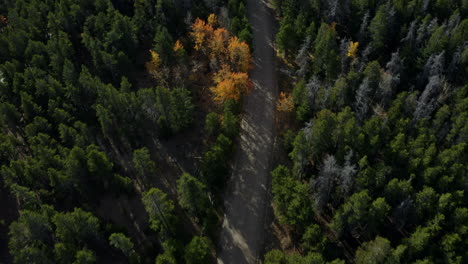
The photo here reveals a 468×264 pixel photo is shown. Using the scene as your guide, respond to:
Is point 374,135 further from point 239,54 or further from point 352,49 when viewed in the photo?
point 239,54

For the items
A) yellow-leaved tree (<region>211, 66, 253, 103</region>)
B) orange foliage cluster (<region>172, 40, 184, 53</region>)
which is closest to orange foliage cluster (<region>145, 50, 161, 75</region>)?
orange foliage cluster (<region>172, 40, 184, 53</region>)

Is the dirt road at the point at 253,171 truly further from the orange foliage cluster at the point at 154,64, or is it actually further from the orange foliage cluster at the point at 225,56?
the orange foliage cluster at the point at 154,64

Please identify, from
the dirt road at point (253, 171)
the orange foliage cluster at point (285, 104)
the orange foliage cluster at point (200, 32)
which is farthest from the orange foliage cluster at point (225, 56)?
the orange foliage cluster at point (285, 104)

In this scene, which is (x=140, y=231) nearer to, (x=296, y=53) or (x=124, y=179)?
(x=124, y=179)

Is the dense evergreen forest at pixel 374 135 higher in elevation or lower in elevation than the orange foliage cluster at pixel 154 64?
higher

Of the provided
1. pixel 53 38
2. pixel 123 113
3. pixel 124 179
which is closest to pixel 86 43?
pixel 53 38

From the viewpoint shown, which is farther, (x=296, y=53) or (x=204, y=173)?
(x=296, y=53)

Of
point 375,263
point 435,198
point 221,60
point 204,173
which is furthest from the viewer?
point 221,60
